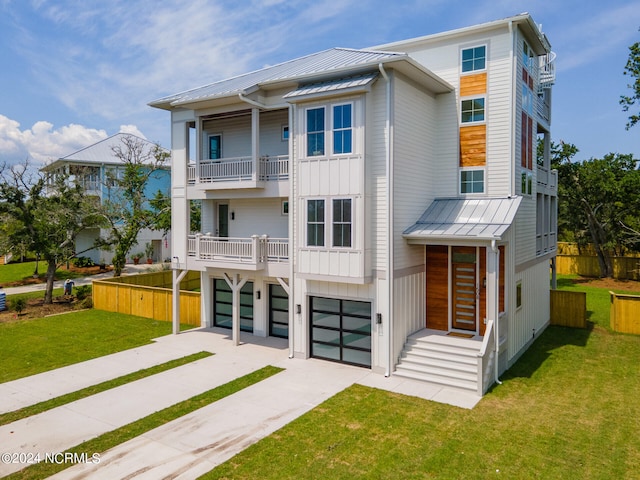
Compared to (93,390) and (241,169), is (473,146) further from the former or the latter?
(93,390)

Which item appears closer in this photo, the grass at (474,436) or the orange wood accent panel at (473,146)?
the grass at (474,436)

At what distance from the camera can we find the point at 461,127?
14609mm

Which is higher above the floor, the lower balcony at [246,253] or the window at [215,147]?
the window at [215,147]

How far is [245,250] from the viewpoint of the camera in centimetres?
1559

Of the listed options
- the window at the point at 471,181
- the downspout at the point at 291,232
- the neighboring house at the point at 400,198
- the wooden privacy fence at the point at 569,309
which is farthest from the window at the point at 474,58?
the wooden privacy fence at the point at 569,309

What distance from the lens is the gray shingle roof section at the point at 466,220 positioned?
12773 mm

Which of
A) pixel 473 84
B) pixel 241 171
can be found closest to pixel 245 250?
pixel 241 171

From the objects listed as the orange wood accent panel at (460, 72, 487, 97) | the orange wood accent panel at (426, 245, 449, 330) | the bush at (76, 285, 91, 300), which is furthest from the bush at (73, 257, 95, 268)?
the orange wood accent panel at (460, 72, 487, 97)

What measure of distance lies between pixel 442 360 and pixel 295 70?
10.4 meters

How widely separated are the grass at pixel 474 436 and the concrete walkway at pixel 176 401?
0.62 meters

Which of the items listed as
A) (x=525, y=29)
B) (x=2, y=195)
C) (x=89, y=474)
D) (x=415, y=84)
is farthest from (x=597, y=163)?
(x=2, y=195)

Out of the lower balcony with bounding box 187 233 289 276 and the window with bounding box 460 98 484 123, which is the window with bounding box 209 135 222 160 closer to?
the lower balcony with bounding box 187 233 289 276

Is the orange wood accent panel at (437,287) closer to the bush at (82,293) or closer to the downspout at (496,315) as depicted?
the downspout at (496,315)

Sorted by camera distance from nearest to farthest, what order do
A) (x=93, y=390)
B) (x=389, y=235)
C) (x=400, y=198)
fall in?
1. (x=93, y=390)
2. (x=389, y=235)
3. (x=400, y=198)
